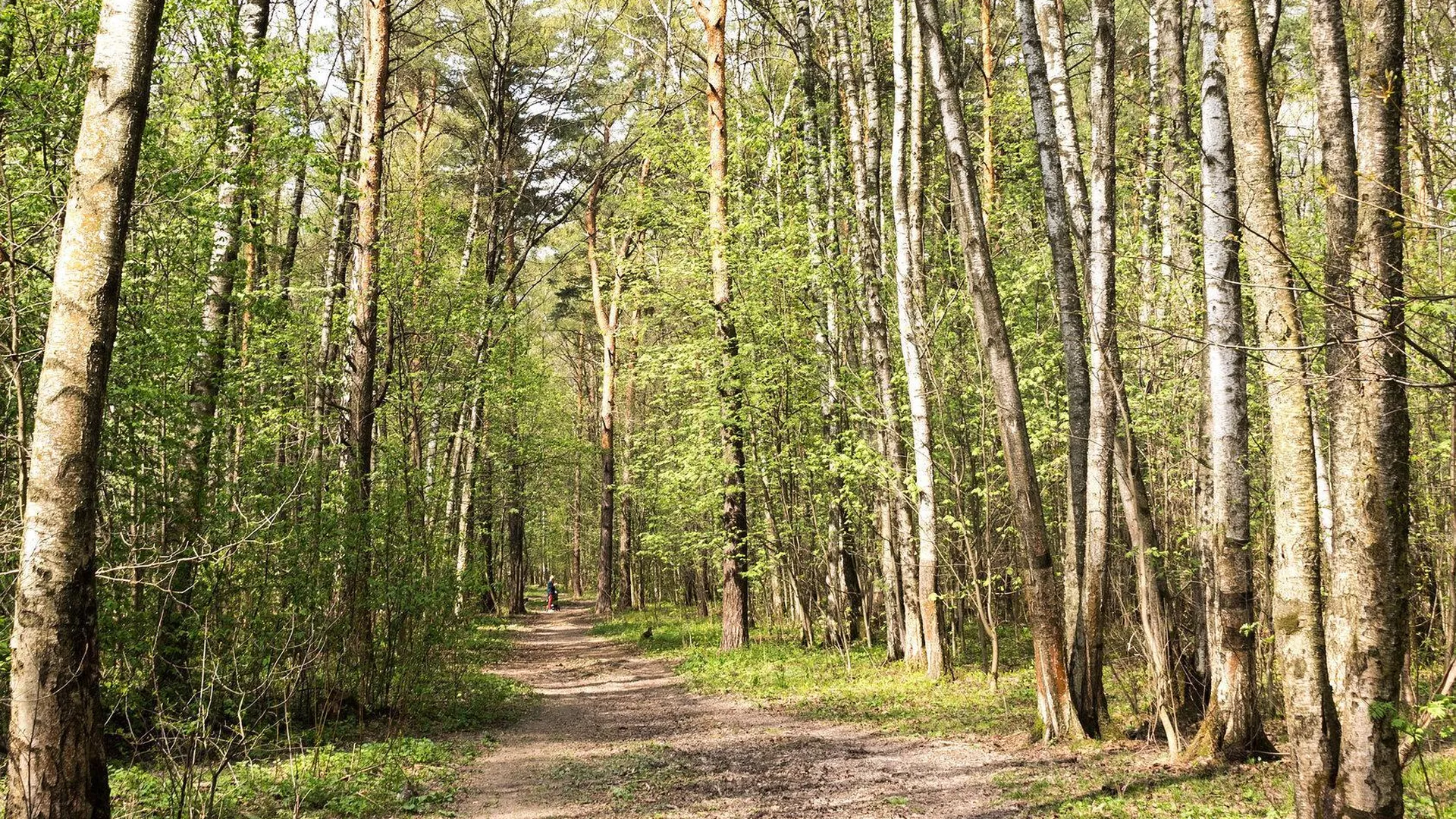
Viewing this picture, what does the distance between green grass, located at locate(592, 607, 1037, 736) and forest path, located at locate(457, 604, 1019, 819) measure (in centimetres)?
48

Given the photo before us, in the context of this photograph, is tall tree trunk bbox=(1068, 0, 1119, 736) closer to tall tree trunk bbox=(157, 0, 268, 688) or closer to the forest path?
the forest path

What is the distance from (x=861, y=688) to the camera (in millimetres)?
10727

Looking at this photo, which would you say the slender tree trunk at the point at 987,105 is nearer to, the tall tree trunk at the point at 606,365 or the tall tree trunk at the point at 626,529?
the tall tree trunk at the point at 606,365

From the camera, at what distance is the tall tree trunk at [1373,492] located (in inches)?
159

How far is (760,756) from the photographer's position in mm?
7750

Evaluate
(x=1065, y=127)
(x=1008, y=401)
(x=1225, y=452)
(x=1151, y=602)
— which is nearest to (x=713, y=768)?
(x=1151, y=602)

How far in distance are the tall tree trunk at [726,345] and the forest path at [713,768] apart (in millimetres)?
Result: 3522

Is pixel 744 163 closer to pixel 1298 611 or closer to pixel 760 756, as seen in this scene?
pixel 760 756

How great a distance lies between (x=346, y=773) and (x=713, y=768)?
9.46ft

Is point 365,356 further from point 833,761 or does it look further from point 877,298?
point 877,298

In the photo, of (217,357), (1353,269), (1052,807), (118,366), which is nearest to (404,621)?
(217,357)

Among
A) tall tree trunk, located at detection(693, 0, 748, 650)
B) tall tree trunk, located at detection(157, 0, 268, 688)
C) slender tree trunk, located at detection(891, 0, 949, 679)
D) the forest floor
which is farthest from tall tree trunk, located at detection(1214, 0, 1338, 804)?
tall tree trunk, located at detection(693, 0, 748, 650)

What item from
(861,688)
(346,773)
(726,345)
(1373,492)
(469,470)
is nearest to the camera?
(1373,492)

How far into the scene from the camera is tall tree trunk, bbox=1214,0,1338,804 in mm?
4344
